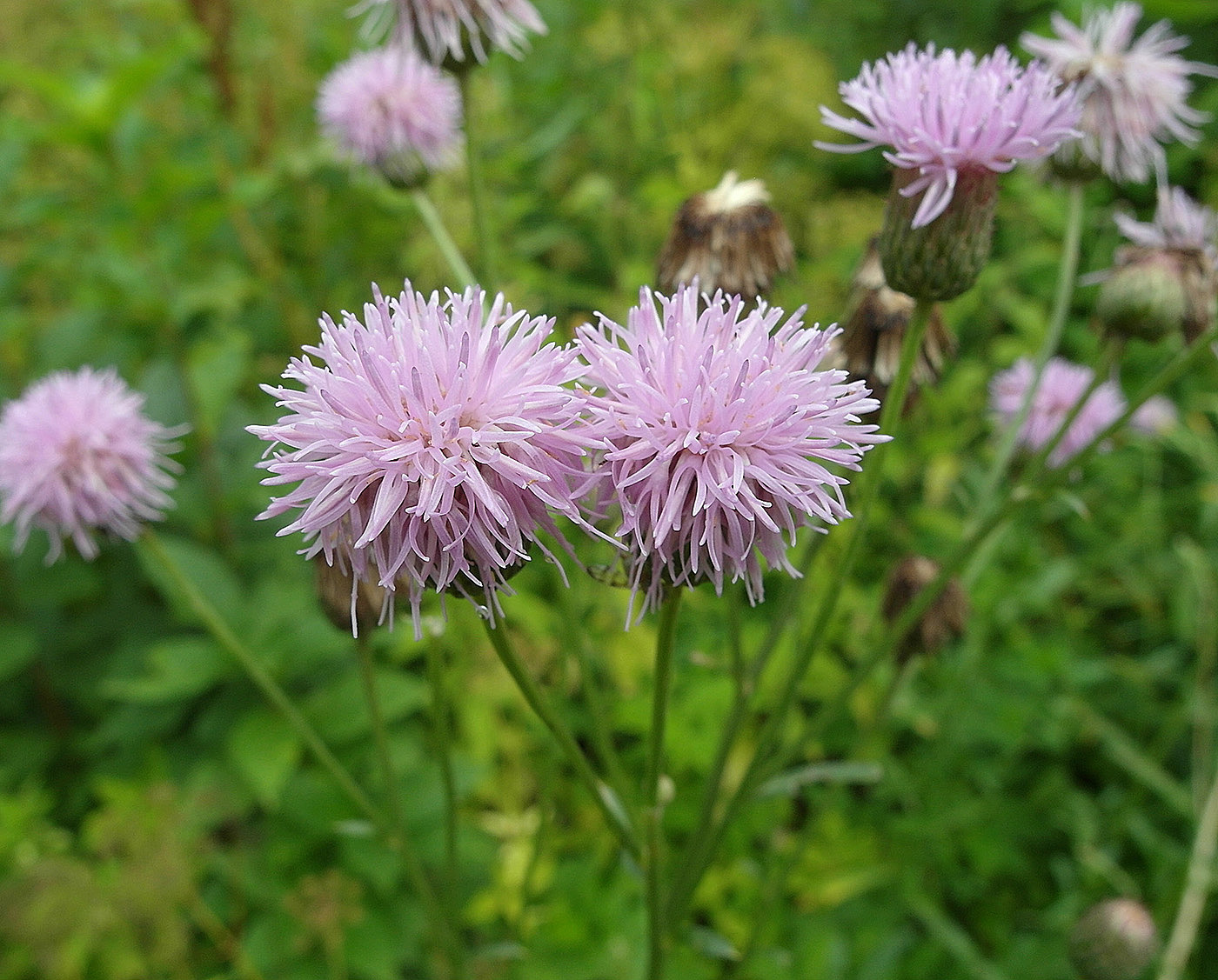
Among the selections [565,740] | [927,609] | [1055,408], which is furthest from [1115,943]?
[565,740]

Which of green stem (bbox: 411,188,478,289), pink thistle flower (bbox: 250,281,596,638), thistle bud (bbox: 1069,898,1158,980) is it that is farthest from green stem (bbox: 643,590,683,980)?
thistle bud (bbox: 1069,898,1158,980)

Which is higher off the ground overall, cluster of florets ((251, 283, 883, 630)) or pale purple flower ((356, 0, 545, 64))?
pale purple flower ((356, 0, 545, 64))

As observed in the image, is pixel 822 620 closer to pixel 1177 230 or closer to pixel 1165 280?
pixel 1165 280

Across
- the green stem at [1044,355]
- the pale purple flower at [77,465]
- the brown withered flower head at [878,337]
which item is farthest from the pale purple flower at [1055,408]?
the pale purple flower at [77,465]

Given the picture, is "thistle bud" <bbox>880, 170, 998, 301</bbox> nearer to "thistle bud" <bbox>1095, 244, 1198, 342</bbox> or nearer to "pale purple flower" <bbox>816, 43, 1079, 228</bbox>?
"pale purple flower" <bbox>816, 43, 1079, 228</bbox>

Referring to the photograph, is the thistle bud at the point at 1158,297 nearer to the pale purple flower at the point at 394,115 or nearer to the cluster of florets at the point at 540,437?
the cluster of florets at the point at 540,437
